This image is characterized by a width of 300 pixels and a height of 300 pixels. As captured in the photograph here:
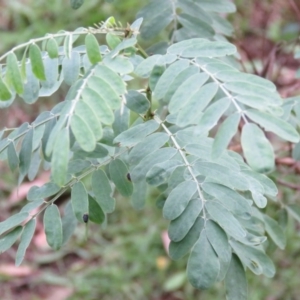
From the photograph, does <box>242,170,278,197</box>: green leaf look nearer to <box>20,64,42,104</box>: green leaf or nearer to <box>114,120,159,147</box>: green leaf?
<box>114,120,159,147</box>: green leaf

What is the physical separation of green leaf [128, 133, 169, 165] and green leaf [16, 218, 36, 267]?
0.21 metres

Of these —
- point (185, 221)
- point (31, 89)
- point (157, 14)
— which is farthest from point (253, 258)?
point (157, 14)

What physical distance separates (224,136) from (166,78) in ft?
0.68

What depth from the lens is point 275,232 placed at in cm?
129

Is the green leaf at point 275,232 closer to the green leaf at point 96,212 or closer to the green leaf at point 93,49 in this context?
the green leaf at point 96,212

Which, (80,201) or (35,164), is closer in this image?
(80,201)

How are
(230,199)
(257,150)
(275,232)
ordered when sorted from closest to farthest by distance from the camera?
(257,150)
(230,199)
(275,232)

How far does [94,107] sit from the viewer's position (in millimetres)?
822

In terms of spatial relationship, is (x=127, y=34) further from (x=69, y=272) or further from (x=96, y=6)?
(x=96, y=6)

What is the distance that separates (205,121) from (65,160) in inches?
8.1

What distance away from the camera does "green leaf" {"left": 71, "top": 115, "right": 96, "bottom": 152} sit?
0.77 m

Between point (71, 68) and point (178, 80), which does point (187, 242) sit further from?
point (71, 68)

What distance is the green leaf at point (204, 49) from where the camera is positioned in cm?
94


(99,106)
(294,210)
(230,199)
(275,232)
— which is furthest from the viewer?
(294,210)
